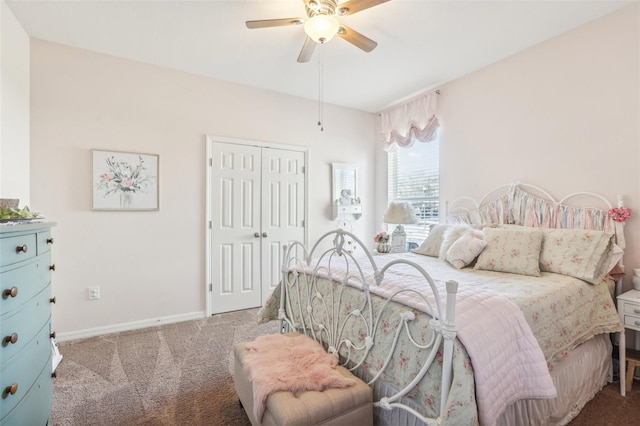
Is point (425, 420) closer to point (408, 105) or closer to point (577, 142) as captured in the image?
point (577, 142)

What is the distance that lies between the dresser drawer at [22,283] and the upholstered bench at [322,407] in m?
1.08

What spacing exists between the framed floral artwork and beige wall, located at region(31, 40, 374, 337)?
2.7 inches

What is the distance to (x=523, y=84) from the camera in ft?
9.30

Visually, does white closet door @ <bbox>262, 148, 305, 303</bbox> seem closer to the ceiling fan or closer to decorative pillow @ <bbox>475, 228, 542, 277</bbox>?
the ceiling fan

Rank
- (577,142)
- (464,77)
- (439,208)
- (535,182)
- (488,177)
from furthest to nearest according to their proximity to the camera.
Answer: (439,208) < (464,77) < (488,177) < (535,182) < (577,142)

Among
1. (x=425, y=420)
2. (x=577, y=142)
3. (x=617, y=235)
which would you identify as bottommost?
(x=425, y=420)

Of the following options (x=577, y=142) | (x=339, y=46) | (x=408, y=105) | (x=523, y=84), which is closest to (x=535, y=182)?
(x=577, y=142)

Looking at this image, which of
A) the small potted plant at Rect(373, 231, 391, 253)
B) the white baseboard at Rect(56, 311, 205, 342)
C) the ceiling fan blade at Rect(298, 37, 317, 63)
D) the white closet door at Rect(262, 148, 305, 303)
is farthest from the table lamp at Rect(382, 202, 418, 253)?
the white baseboard at Rect(56, 311, 205, 342)

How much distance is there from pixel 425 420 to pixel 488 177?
2659 mm

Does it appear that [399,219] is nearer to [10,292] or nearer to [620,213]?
[620,213]

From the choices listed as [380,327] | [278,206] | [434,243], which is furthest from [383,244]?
[380,327]

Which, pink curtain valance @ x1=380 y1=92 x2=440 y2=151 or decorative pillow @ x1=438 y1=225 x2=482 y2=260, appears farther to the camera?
pink curtain valance @ x1=380 y1=92 x2=440 y2=151

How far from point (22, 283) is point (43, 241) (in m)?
0.30

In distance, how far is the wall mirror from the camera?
4.30 metres
